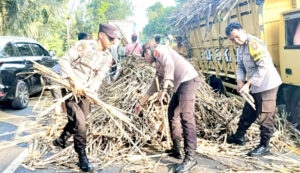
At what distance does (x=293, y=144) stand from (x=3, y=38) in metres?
7.22

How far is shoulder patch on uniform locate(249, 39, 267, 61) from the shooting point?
4.28 meters

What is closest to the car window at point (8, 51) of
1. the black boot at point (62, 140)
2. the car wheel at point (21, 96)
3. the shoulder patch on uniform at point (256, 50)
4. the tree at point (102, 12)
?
the car wheel at point (21, 96)

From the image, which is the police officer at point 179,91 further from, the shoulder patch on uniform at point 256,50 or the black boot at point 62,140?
the black boot at point 62,140

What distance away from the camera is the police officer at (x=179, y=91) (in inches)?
161

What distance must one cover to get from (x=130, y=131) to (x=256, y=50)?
2.25 m

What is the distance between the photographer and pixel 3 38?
820cm

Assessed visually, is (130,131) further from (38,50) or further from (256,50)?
(38,50)

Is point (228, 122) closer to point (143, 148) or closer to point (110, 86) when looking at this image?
point (143, 148)

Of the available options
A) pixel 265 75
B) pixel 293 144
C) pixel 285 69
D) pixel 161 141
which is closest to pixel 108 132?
pixel 161 141

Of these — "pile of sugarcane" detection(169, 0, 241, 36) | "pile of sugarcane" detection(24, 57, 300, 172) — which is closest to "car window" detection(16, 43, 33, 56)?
"pile of sugarcane" detection(24, 57, 300, 172)

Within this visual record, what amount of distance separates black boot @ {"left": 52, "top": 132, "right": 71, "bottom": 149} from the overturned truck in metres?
3.79

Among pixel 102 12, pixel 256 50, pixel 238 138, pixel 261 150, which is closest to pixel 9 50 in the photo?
pixel 238 138

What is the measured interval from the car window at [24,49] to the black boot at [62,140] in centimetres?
484

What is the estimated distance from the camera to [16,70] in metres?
8.10
